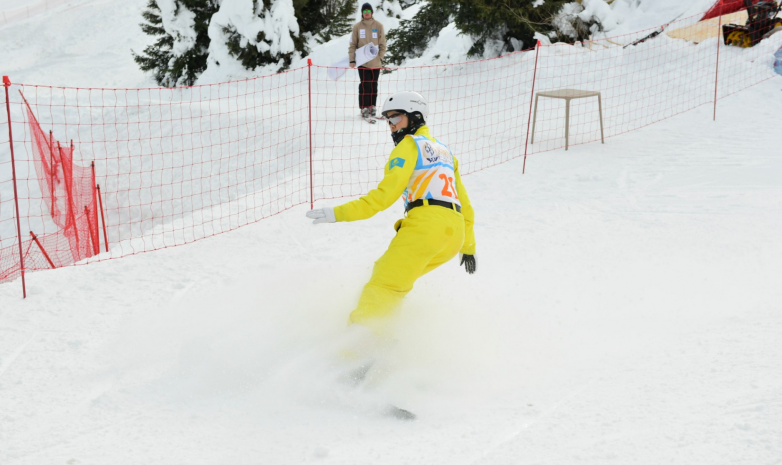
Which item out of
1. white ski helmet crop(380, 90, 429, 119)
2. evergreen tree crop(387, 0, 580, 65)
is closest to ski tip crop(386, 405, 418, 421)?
white ski helmet crop(380, 90, 429, 119)

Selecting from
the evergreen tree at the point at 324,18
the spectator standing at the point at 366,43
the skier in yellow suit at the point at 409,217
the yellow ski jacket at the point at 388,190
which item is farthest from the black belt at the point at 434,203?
the evergreen tree at the point at 324,18

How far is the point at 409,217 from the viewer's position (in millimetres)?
3930

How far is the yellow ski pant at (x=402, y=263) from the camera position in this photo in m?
3.79

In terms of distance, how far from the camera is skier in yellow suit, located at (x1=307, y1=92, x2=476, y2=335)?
378cm

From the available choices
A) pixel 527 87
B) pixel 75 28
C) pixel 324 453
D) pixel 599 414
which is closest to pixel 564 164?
pixel 527 87

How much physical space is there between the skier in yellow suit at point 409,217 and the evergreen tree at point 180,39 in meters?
12.0

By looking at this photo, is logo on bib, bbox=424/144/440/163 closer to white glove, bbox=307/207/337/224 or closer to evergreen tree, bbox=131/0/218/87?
white glove, bbox=307/207/337/224

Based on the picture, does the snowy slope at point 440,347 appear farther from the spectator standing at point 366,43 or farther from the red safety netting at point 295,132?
the spectator standing at point 366,43

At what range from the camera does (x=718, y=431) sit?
313 centimetres

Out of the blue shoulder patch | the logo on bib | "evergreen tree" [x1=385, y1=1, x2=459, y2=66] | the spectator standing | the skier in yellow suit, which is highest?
"evergreen tree" [x1=385, y1=1, x2=459, y2=66]

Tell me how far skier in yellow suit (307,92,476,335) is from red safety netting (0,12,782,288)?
3.05 m

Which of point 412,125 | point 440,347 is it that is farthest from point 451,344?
point 412,125

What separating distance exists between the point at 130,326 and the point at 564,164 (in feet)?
19.2

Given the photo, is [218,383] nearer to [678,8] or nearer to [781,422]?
[781,422]
